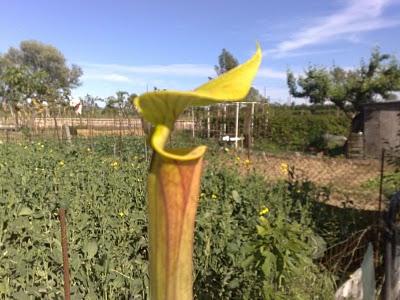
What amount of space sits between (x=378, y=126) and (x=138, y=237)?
13.3 meters

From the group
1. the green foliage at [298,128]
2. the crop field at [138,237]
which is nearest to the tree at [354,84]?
the green foliage at [298,128]

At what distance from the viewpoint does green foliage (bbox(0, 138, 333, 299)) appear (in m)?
2.36

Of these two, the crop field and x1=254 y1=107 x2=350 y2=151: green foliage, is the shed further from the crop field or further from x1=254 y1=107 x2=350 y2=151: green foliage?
the crop field

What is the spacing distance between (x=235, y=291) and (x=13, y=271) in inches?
51.9

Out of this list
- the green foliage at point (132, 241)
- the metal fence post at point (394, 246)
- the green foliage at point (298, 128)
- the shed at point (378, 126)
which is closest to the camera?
the metal fence post at point (394, 246)

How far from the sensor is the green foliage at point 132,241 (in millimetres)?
2361

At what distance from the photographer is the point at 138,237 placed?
343cm

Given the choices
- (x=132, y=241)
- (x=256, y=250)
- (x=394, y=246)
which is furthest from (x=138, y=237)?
(x=394, y=246)

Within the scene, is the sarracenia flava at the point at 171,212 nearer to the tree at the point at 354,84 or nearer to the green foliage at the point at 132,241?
the green foliage at the point at 132,241

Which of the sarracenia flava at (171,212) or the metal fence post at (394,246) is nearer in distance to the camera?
the sarracenia flava at (171,212)

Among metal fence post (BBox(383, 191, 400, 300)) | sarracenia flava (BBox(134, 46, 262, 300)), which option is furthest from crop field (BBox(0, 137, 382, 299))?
sarracenia flava (BBox(134, 46, 262, 300))

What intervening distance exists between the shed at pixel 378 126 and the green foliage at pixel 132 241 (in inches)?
437

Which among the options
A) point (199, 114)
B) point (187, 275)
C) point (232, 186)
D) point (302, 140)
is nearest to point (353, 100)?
point (302, 140)

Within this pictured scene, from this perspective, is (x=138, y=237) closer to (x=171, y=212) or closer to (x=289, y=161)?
(x=171, y=212)
